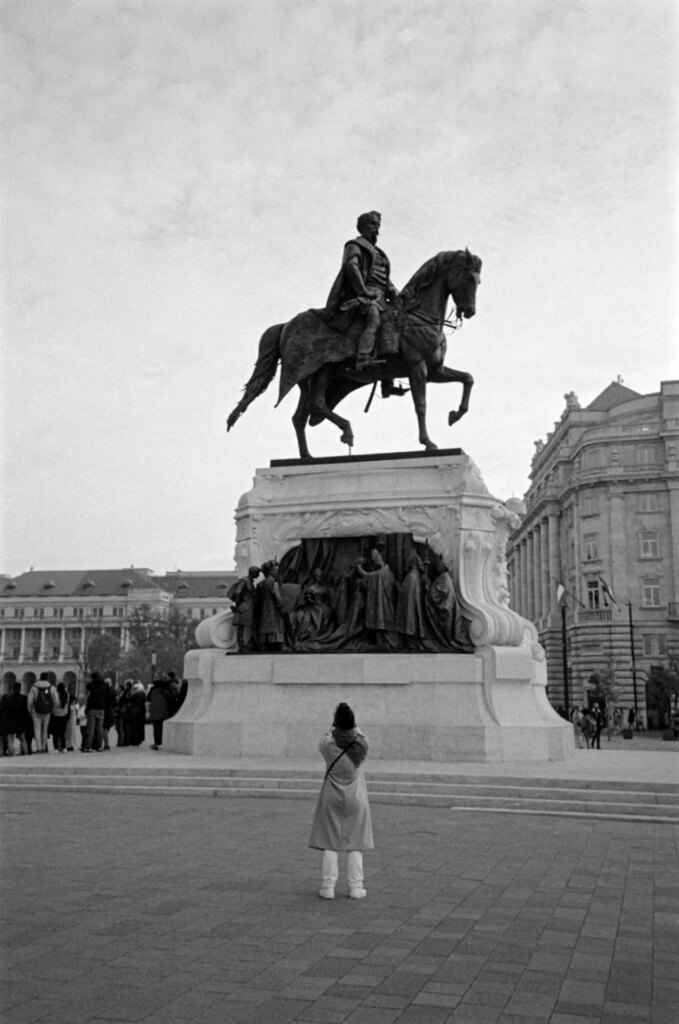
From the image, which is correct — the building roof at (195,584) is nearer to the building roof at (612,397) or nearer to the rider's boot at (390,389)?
the building roof at (612,397)

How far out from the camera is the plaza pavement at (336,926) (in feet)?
16.1

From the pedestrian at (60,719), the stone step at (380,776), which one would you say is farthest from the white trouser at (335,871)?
the pedestrian at (60,719)

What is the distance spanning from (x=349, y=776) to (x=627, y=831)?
4.45 meters

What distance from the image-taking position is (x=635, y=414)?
73000 mm

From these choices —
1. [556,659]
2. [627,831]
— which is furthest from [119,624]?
[627,831]

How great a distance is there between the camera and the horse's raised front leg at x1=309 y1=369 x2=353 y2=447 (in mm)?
19219

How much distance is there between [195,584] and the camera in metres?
134

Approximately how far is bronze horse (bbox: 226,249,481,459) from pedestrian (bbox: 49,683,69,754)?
Answer: 6234mm

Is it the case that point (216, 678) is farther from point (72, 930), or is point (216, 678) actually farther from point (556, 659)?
A: point (556, 659)

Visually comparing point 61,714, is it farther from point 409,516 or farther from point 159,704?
point 409,516

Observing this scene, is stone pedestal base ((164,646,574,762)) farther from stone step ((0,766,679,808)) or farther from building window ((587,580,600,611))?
building window ((587,580,600,611))

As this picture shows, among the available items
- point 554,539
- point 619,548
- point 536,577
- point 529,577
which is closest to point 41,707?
point 619,548

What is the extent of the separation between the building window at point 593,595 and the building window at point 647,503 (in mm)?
5826

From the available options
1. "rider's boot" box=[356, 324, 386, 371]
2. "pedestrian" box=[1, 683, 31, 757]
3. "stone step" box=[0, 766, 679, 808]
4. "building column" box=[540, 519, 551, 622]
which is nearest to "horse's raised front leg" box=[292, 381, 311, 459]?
"rider's boot" box=[356, 324, 386, 371]
